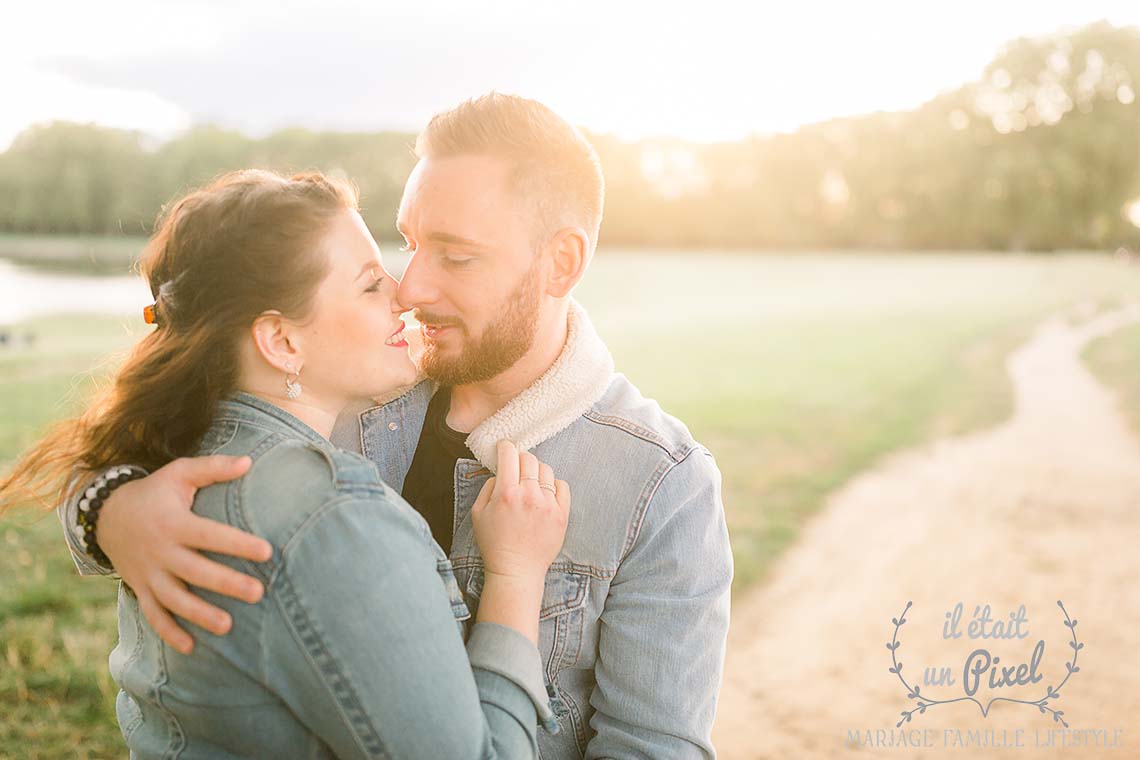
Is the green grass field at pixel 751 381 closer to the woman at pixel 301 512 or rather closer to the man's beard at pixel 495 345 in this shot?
the woman at pixel 301 512

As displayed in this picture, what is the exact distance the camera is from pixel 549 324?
2.49 metres

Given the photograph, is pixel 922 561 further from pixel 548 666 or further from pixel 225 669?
pixel 225 669

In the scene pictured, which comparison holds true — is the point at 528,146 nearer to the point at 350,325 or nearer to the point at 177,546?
the point at 350,325

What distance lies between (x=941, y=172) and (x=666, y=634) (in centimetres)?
3670

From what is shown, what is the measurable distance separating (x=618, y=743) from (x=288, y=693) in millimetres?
808

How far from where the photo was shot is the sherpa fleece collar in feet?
7.30

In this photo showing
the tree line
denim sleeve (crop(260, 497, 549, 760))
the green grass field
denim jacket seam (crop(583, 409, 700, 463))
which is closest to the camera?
denim sleeve (crop(260, 497, 549, 760))

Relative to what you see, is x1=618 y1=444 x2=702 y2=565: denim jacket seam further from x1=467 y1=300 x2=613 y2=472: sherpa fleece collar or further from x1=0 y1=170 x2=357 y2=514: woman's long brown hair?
x1=0 y1=170 x2=357 y2=514: woman's long brown hair

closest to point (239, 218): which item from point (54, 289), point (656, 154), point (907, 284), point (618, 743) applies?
point (618, 743)

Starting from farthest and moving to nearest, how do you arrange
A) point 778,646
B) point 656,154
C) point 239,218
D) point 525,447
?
1. point 656,154
2. point 778,646
3. point 525,447
4. point 239,218

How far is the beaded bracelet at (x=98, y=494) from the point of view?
1803 mm

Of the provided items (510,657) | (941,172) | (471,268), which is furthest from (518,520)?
(941,172)

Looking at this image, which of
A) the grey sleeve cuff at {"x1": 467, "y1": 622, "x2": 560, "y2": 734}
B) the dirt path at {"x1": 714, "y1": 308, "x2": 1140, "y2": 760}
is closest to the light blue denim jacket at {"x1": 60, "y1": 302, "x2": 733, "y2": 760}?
the grey sleeve cuff at {"x1": 467, "y1": 622, "x2": 560, "y2": 734}

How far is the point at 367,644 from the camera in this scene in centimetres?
142
